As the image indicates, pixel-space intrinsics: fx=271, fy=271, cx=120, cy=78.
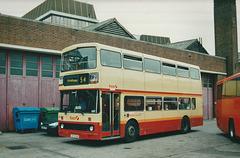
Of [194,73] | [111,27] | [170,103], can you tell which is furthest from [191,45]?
[170,103]

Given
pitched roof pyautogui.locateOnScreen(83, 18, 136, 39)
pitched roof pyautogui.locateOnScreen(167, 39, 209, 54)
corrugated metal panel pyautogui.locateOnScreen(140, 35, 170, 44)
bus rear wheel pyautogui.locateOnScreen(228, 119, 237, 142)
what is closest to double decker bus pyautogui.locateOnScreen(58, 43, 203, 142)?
bus rear wheel pyautogui.locateOnScreen(228, 119, 237, 142)

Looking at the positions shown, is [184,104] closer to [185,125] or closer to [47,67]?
[185,125]

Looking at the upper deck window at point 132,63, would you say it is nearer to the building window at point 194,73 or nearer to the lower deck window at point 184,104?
the lower deck window at point 184,104

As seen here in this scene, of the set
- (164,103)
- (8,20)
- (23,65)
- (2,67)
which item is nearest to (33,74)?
(23,65)

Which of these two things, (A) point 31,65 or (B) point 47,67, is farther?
(B) point 47,67

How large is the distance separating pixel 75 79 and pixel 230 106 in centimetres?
705

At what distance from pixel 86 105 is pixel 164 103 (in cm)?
502

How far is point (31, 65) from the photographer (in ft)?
50.5

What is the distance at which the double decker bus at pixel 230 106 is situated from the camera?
11297 millimetres

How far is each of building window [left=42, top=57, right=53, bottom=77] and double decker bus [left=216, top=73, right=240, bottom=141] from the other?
31.6 feet

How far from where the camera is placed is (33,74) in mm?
15445

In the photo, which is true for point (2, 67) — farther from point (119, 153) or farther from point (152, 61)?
point (119, 153)

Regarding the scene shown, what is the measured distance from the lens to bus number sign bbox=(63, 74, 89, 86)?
400 inches

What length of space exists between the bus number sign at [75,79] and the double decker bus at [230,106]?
6248mm
